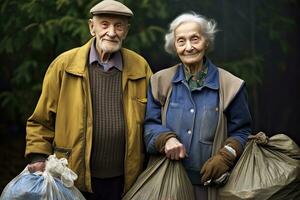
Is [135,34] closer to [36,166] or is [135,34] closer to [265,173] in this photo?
[36,166]

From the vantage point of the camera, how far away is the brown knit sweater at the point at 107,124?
12.5 ft

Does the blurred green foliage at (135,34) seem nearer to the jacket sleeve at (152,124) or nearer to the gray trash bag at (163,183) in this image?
the jacket sleeve at (152,124)

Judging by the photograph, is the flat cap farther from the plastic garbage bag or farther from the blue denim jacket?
the plastic garbage bag

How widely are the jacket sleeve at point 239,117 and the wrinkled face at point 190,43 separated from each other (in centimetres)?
34

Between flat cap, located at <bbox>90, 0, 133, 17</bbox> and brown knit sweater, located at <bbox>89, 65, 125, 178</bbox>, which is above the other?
flat cap, located at <bbox>90, 0, 133, 17</bbox>

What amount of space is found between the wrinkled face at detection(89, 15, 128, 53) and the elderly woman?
327 millimetres

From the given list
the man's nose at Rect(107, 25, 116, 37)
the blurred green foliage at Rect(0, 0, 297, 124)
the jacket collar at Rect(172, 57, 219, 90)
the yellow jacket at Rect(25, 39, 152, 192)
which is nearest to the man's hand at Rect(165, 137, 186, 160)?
the yellow jacket at Rect(25, 39, 152, 192)

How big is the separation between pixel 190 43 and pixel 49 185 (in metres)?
1.19

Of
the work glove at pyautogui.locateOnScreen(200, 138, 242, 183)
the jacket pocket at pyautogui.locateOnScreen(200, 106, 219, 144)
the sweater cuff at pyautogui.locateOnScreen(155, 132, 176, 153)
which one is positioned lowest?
the work glove at pyautogui.locateOnScreen(200, 138, 242, 183)

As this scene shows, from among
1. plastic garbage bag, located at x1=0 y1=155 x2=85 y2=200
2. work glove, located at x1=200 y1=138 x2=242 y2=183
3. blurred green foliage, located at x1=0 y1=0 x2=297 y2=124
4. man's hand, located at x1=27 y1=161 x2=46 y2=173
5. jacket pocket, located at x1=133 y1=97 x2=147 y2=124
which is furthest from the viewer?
blurred green foliage, located at x1=0 y1=0 x2=297 y2=124

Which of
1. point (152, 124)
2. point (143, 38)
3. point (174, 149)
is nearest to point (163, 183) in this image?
point (174, 149)

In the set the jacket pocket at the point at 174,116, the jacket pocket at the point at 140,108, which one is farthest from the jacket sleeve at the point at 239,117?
the jacket pocket at the point at 140,108

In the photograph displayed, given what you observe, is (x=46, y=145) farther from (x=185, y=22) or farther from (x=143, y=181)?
(x=185, y=22)

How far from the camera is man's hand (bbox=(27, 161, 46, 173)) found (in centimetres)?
378
